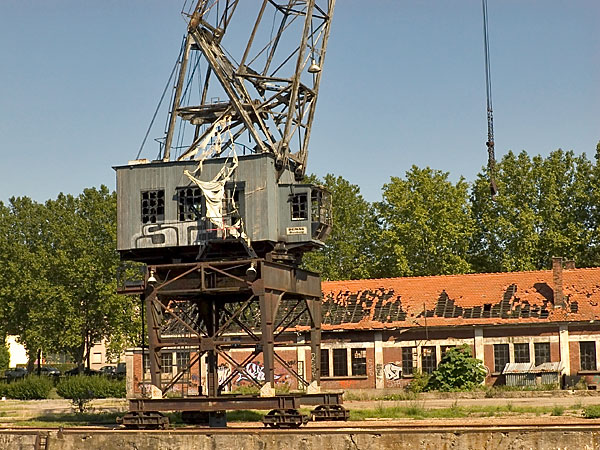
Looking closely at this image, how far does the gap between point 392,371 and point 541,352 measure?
6650mm

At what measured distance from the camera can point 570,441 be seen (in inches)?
830

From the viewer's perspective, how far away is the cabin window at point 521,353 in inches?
Answer: 1726

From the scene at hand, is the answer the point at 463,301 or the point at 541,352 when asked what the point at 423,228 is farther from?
the point at 541,352

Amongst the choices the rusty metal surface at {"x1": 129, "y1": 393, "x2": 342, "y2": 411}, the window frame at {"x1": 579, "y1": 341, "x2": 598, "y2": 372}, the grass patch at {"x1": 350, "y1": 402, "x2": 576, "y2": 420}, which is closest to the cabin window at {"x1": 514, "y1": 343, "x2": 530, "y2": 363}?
the window frame at {"x1": 579, "y1": 341, "x2": 598, "y2": 372}

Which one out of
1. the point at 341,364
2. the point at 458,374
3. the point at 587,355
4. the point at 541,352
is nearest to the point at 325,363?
the point at 341,364

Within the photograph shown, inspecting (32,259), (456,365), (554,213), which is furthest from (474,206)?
(32,259)

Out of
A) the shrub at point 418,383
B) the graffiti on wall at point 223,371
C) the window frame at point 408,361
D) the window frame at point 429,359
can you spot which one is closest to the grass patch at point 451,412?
the shrub at point 418,383

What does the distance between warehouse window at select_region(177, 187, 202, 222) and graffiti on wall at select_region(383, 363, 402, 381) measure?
17891 millimetres

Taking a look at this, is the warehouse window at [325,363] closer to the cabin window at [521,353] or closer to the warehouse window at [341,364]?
the warehouse window at [341,364]

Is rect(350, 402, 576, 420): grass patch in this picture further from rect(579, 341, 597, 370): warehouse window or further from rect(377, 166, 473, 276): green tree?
rect(377, 166, 473, 276): green tree

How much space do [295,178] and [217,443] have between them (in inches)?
446

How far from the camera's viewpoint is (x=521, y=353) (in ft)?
144

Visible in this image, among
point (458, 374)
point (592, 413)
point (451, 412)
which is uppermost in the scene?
point (458, 374)

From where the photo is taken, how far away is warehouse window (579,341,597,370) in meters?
43.0
